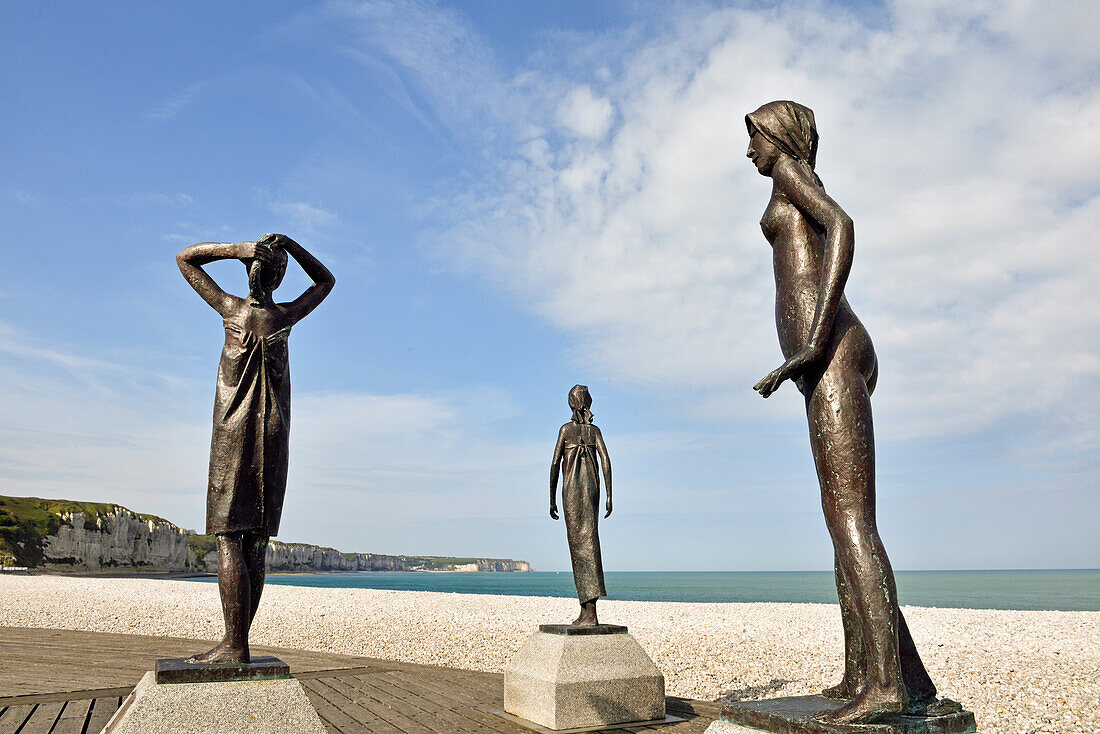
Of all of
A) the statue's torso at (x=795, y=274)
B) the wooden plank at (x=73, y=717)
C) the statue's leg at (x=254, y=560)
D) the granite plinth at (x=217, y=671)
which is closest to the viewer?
the statue's torso at (x=795, y=274)

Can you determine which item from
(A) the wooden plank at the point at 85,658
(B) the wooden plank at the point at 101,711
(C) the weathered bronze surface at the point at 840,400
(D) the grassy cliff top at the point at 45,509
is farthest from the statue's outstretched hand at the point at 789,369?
(D) the grassy cliff top at the point at 45,509

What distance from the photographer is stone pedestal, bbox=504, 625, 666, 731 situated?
597 centimetres

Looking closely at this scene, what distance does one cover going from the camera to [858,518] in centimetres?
280

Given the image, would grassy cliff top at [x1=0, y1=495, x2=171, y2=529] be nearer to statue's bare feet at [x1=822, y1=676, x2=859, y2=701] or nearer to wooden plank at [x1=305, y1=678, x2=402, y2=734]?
wooden plank at [x1=305, y1=678, x2=402, y2=734]

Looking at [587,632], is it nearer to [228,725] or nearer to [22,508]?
[228,725]

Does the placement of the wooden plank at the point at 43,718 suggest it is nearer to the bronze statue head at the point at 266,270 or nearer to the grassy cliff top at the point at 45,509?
the bronze statue head at the point at 266,270

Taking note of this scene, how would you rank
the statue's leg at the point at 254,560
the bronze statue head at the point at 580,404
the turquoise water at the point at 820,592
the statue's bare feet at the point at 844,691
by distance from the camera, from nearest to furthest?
1. the statue's bare feet at the point at 844,691
2. the statue's leg at the point at 254,560
3. the bronze statue head at the point at 580,404
4. the turquoise water at the point at 820,592

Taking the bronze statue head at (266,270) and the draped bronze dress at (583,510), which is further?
the draped bronze dress at (583,510)

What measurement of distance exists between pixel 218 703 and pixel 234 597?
0.60 metres

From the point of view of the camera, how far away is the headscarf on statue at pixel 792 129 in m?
3.28

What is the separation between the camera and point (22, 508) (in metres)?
58.0

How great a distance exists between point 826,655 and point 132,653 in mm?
9931

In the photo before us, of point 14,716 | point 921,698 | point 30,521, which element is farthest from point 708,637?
point 30,521

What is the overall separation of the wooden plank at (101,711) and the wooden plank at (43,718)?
0.25 meters
